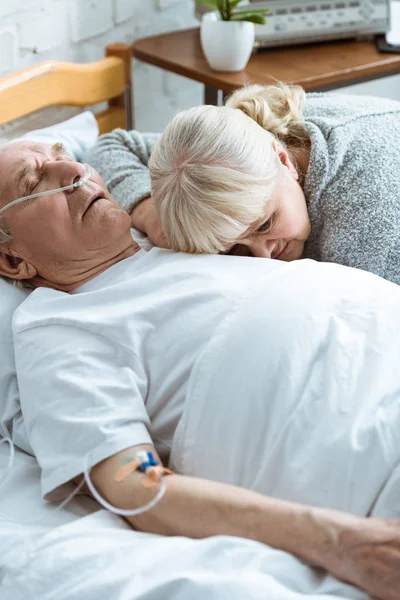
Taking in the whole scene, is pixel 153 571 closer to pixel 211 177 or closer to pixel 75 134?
pixel 211 177

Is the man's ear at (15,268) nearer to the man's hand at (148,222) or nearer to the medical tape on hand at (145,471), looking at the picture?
the man's hand at (148,222)

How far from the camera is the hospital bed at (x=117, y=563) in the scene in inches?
38.9

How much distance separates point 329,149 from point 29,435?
2.64 feet

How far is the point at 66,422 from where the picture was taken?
1173mm

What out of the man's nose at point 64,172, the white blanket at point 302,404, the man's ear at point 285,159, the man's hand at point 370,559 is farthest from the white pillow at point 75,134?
the man's hand at point 370,559

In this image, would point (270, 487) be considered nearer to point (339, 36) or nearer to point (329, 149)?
point (329, 149)

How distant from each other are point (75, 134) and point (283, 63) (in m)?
0.70

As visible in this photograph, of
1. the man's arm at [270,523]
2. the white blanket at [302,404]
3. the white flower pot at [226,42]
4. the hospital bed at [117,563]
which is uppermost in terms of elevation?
the white flower pot at [226,42]

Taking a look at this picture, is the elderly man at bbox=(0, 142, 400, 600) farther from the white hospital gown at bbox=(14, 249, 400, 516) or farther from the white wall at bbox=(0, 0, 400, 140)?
the white wall at bbox=(0, 0, 400, 140)

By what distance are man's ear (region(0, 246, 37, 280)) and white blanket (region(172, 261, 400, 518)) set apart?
44cm

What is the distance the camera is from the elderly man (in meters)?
1.08

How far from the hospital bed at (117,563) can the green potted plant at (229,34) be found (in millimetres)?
1286

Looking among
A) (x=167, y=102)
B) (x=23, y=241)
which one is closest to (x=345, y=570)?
(x=23, y=241)

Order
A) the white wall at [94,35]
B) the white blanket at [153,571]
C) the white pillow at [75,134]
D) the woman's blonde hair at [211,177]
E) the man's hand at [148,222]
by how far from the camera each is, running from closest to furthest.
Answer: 1. the white blanket at [153,571]
2. the woman's blonde hair at [211,177]
3. the man's hand at [148,222]
4. the white pillow at [75,134]
5. the white wall at [94,35]
